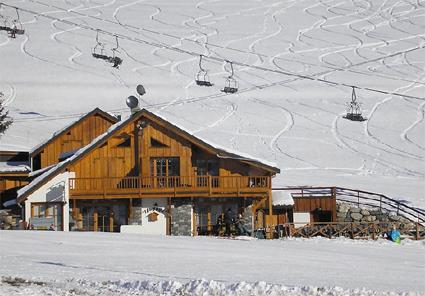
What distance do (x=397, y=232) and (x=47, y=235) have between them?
15623 millimetres

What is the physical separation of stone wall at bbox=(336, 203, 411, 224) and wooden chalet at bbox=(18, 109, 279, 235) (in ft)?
14.3

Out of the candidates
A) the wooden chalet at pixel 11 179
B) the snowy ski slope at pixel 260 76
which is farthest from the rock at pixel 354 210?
the wooden chalet at pixel 11 179

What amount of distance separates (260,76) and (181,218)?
5727 cm

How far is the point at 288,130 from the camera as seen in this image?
75.6m

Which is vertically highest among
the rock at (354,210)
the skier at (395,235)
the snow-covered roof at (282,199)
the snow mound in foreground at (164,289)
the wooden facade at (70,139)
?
the wooden facade at (70,139)

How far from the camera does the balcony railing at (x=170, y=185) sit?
133 ft

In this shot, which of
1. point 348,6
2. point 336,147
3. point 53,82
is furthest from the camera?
point 348,6

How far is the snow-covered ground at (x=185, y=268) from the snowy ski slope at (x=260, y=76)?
2529 cm

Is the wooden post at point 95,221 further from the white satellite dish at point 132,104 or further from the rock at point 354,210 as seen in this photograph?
the rock at point 354,210

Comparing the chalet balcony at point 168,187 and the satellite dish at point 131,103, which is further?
the satellite dish at point 131,103

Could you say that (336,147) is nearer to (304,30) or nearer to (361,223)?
(361,223)

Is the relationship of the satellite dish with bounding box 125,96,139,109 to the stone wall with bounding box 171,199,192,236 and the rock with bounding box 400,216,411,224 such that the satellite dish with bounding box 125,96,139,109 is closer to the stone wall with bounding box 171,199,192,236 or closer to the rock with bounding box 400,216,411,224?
the stone wall with bounding box 171,199,192,236

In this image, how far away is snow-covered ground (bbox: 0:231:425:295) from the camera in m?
16.3

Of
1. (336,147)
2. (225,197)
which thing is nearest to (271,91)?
(336,147)
